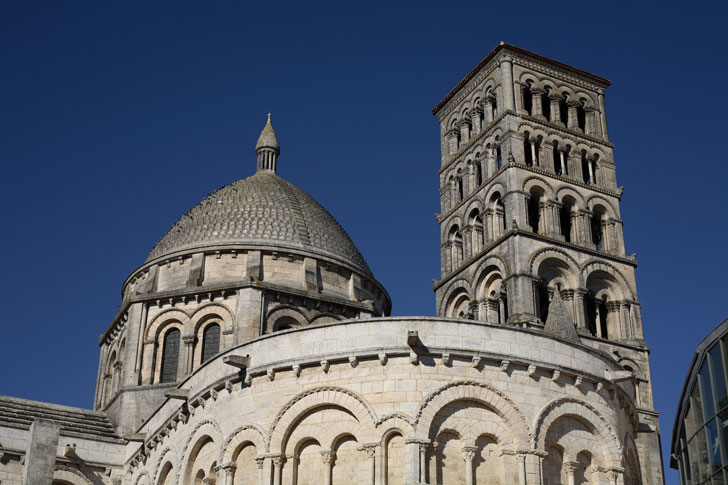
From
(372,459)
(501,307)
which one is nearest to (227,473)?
(372,459)

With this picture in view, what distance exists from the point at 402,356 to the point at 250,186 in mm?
26221

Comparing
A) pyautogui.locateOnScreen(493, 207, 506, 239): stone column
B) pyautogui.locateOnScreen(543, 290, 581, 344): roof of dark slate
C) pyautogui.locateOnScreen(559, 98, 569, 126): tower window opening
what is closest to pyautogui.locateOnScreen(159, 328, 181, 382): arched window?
pyautogui.locateOnScreen(543, 290, 581, 344): roof of dark slate

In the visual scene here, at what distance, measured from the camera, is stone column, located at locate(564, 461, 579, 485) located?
93.9ft

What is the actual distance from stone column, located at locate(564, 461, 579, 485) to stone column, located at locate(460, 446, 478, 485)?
2.87m

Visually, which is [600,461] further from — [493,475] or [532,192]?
[532,192]

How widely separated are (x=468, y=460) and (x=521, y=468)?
1422 mm

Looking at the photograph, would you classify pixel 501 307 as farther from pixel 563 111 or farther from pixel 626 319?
pixel 563 111

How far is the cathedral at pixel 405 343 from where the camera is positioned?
28.2 m

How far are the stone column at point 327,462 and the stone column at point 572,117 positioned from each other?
34199 mm

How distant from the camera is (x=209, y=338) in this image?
45.8 metres

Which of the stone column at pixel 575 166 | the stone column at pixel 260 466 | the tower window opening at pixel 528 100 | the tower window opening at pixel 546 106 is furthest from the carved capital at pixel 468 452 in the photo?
the tower window opening at pixel 546 106

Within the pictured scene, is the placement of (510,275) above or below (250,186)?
below

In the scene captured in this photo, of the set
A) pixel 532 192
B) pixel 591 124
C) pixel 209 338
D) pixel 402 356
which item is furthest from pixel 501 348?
pixel 591 124

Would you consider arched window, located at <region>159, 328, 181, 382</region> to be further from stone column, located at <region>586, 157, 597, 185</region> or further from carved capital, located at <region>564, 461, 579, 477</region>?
stone column, located at <region>586, 157, 597, 185</region>
